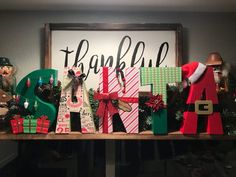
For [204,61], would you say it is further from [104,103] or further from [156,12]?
[104,103]

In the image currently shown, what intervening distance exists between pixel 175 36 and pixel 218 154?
0.59 metres

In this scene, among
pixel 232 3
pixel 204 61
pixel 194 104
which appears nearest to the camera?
pixel 194 104

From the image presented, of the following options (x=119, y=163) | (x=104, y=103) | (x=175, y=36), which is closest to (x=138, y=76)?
(x=104, y=103)

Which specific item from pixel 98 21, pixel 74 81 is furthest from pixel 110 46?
pixel 74 81

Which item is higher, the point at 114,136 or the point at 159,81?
the point at 159,81

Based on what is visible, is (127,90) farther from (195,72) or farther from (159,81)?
(195,72)

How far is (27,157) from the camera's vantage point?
4.53 ft

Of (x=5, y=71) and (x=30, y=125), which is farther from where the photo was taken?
(x=5, y=71)

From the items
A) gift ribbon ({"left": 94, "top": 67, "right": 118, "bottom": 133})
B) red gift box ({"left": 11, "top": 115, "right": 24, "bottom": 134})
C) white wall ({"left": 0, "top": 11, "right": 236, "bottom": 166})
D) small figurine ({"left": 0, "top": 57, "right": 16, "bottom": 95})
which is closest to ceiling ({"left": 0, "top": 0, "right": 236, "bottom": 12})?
white wall ({"left": 0, "top": 11, "right": 236, "bottom": 166})

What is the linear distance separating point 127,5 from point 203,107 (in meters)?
0.58

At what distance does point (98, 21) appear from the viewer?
1423 mm

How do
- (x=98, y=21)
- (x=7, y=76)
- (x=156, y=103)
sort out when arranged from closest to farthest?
(x=156, y=103) → (x=7, y=76) → (x=98, y=21)

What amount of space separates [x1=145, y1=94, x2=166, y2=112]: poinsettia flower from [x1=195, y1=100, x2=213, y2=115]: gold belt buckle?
13cm

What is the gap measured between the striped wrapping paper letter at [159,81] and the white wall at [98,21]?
295 millimetres
